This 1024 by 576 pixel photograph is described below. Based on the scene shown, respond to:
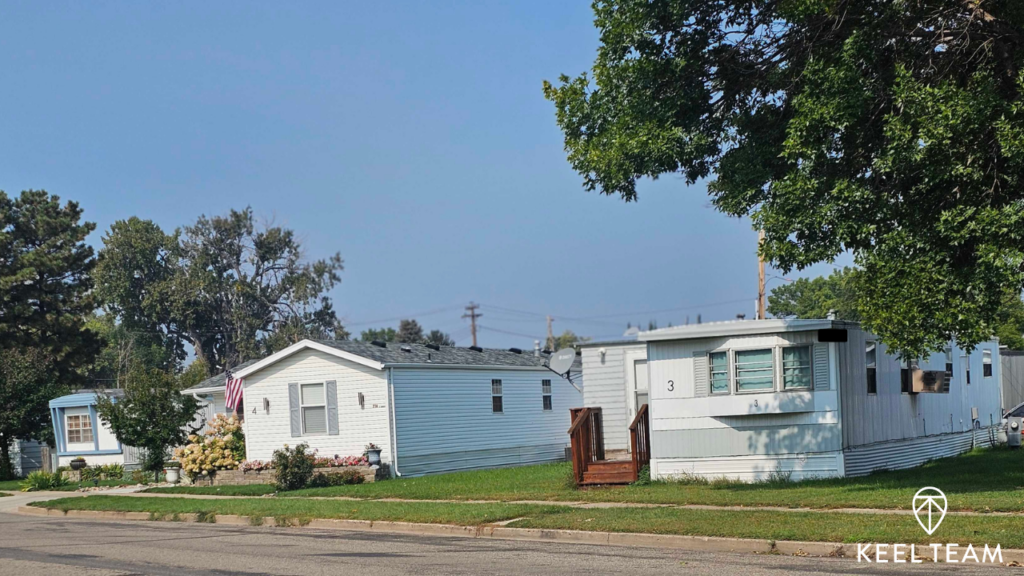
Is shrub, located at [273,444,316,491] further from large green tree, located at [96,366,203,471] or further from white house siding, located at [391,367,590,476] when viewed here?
large green tree, located at [96,366,203,471]

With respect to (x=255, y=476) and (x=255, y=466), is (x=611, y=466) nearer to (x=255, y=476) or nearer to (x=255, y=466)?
(x=255, y=476)

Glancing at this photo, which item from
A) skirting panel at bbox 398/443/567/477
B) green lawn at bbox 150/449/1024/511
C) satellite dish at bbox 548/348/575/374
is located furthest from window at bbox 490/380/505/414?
green lawn at bbox 150/449/1024/511

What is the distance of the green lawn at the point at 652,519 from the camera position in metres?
11.8

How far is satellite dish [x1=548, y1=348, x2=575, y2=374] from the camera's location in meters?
26.4

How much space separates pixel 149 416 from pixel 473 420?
9255 millimetres

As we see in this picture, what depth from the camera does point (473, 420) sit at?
98.1 feet

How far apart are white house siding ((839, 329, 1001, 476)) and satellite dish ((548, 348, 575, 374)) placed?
26.5 feet

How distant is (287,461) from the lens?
2359 centimetres

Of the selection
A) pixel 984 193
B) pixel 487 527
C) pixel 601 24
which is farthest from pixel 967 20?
pixel 487 527

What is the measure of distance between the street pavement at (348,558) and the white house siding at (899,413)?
8406 mm

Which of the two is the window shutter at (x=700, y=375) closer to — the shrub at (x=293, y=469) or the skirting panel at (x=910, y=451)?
the skirting panel at (x=910, y=451)

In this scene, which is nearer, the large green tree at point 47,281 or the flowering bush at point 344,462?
the flowering bush at point 344,462

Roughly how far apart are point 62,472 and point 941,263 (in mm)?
27573

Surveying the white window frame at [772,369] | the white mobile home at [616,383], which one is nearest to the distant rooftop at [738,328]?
the white window frame at [772,369]
